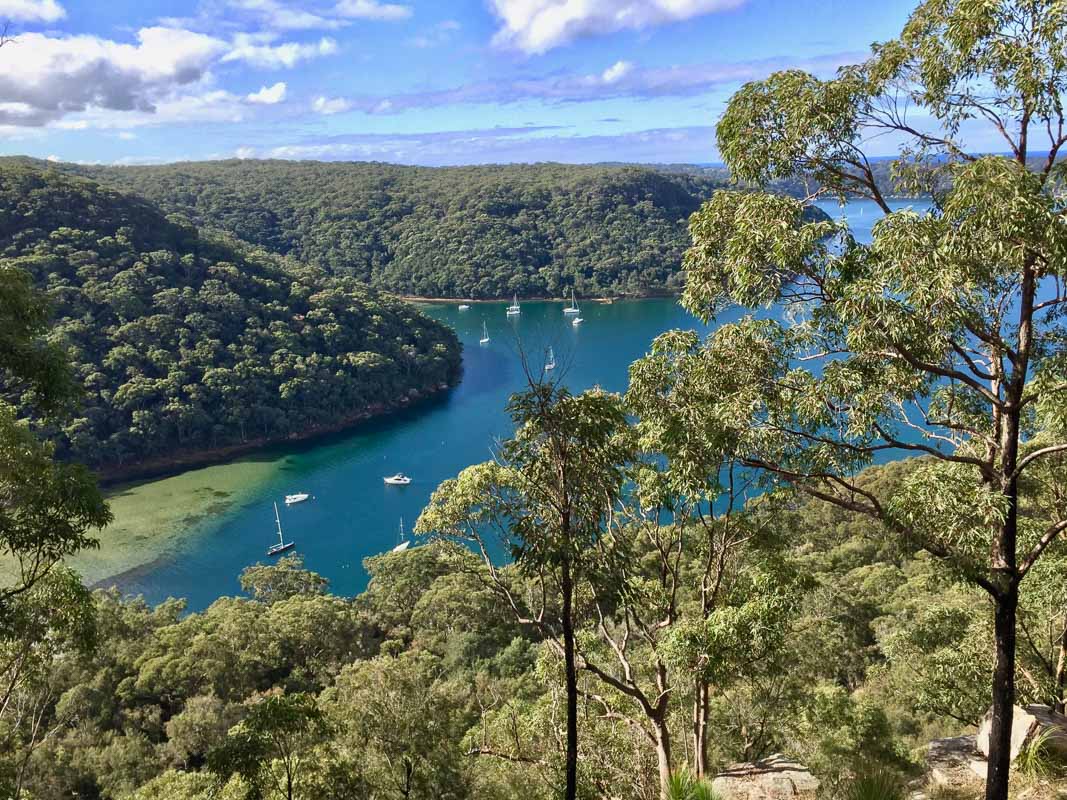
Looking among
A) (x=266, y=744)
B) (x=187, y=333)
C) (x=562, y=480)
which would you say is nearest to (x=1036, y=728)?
(x=562, y=480)

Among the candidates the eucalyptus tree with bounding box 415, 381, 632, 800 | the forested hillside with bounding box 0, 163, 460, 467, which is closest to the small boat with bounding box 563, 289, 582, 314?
the forested hillside with bounding box 0, 163, 460, 467

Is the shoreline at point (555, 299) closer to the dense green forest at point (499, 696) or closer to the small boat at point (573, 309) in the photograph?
the small boat at point (573, 309)

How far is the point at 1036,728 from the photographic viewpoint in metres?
5.87

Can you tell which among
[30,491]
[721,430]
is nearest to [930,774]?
[721,430]

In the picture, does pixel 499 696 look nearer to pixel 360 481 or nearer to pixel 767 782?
pixel 767 782

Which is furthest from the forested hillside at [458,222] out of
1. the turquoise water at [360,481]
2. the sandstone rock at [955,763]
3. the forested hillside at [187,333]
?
the sandstone rock at [955,763]

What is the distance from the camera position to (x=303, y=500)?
1261 inches

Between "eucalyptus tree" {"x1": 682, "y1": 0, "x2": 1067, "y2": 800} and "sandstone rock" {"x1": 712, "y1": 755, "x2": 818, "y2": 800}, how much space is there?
2.11 meters

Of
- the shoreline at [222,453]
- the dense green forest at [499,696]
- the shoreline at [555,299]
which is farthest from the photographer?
the shoreline at [555,299]

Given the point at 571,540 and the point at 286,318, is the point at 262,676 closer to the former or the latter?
the point at 571,540

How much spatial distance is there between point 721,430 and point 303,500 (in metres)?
29.7

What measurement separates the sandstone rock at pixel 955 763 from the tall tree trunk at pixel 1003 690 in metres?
1.81

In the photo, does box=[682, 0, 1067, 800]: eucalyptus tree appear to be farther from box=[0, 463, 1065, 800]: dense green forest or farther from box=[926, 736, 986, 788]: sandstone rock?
box=[926, 736, 986, 788]: sandstone rock

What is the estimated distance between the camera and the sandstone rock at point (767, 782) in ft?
21.6
